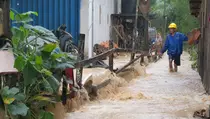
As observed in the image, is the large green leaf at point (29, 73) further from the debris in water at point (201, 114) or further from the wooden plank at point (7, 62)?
the debris in water at point (201, 114)

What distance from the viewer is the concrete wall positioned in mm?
13242

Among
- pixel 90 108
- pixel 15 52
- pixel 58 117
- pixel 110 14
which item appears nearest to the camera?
pixel 15 52

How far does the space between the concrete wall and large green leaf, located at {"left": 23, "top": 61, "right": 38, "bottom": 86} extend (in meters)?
8.60

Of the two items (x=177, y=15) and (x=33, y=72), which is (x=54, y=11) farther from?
(x=177, y=15)

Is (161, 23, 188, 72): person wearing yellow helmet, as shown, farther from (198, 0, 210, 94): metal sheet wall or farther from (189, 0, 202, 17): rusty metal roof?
(198, 0, 210, 94): metal sheet wall

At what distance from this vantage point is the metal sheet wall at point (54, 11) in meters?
12.5

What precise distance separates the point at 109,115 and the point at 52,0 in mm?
6768

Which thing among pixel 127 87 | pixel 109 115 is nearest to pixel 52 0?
pixel 127 87

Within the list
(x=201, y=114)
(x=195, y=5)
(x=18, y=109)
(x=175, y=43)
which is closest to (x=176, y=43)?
(x=175, y=43)

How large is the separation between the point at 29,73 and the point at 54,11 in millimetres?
8164

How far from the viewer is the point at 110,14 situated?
21953mm

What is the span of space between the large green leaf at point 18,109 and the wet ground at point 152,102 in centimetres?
190

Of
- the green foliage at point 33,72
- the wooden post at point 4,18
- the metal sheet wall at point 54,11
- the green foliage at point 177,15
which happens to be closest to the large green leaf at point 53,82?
the green foliage at point 33,72

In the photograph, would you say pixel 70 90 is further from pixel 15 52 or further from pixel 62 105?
pixel 15 52
